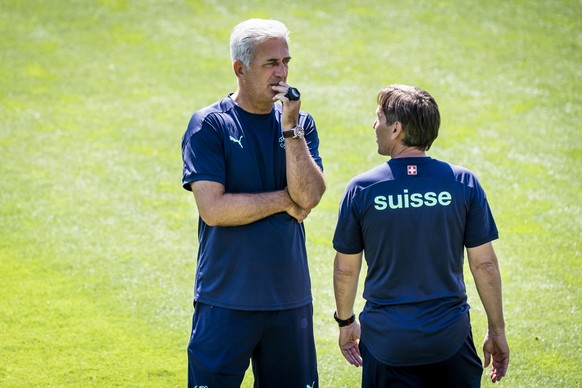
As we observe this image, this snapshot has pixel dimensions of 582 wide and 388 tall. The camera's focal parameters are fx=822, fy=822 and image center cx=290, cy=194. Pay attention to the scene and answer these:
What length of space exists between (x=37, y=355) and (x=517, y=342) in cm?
346

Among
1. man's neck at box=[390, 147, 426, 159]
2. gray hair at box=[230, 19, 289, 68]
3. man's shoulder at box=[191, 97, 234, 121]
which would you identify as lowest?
man's neck at box=[390, 147, 426, 159]

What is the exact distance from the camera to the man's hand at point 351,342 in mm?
4082

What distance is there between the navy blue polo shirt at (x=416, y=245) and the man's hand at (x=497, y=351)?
0.25m

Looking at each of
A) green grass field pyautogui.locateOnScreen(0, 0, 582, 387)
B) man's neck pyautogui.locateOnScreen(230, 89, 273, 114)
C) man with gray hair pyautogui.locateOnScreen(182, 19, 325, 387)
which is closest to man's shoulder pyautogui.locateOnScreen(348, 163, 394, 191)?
man with gray hair pyautogui.locateOnScreen(182, 19, 325, 387)

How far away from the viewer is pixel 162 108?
1048 cm

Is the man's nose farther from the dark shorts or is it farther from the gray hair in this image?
the dark shorts

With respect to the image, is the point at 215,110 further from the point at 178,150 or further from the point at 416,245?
the point at 178,150

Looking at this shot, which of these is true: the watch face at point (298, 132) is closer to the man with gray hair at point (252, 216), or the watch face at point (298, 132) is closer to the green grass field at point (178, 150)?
the man with gray hair at point (252, 216)

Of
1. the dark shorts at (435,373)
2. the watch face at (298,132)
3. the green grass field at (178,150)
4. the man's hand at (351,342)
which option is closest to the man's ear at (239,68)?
the watch face at (298,132)

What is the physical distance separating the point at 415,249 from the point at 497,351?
0.73 meters

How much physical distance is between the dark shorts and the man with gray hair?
0.51 m

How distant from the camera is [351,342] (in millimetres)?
4117

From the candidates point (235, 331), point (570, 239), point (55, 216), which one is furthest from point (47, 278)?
point (570, 239)

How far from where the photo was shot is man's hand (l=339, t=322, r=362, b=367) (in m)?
4.08
